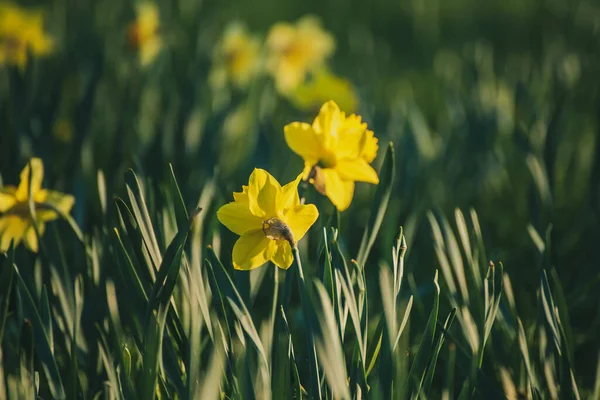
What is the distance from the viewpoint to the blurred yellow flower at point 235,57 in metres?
2.20

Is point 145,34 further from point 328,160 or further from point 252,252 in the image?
point 252,252

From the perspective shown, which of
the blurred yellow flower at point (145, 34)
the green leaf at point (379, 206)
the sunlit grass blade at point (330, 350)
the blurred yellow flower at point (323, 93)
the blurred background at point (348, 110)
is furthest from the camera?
the blurred yellow flower at point (145, 34)

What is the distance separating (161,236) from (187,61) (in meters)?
1.05

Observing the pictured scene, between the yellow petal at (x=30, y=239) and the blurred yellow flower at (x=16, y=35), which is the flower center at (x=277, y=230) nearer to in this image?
the yellow petal at (x=30, y=239)

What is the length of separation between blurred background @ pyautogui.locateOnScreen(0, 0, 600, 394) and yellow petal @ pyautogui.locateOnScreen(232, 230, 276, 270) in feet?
0.51

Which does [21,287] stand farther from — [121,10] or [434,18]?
[434,18]

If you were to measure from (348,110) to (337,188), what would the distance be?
1.06 m

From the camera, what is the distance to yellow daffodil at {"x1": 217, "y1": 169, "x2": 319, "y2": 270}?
0.96 meters

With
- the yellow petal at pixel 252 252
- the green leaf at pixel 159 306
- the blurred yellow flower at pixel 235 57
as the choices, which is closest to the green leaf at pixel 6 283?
the green leaf at pixel 159 306

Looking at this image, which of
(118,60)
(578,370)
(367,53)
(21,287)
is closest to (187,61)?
(118,60)

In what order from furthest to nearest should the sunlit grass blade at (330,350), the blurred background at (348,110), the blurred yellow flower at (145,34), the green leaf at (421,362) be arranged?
the blurred yellow flower at (145,34) → the blurred background at (348,110) → the green leaf at (421,362) → the sunlit grass blade at (330,350)

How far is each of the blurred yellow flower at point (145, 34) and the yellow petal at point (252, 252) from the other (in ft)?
4.62

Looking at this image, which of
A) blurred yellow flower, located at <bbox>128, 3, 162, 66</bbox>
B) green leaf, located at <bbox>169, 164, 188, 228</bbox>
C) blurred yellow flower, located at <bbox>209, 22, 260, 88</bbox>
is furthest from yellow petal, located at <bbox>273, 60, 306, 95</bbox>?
green leaf, located at <bbox>169, 164, 188, 228</bbox>

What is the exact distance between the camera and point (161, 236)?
108 centimetres
